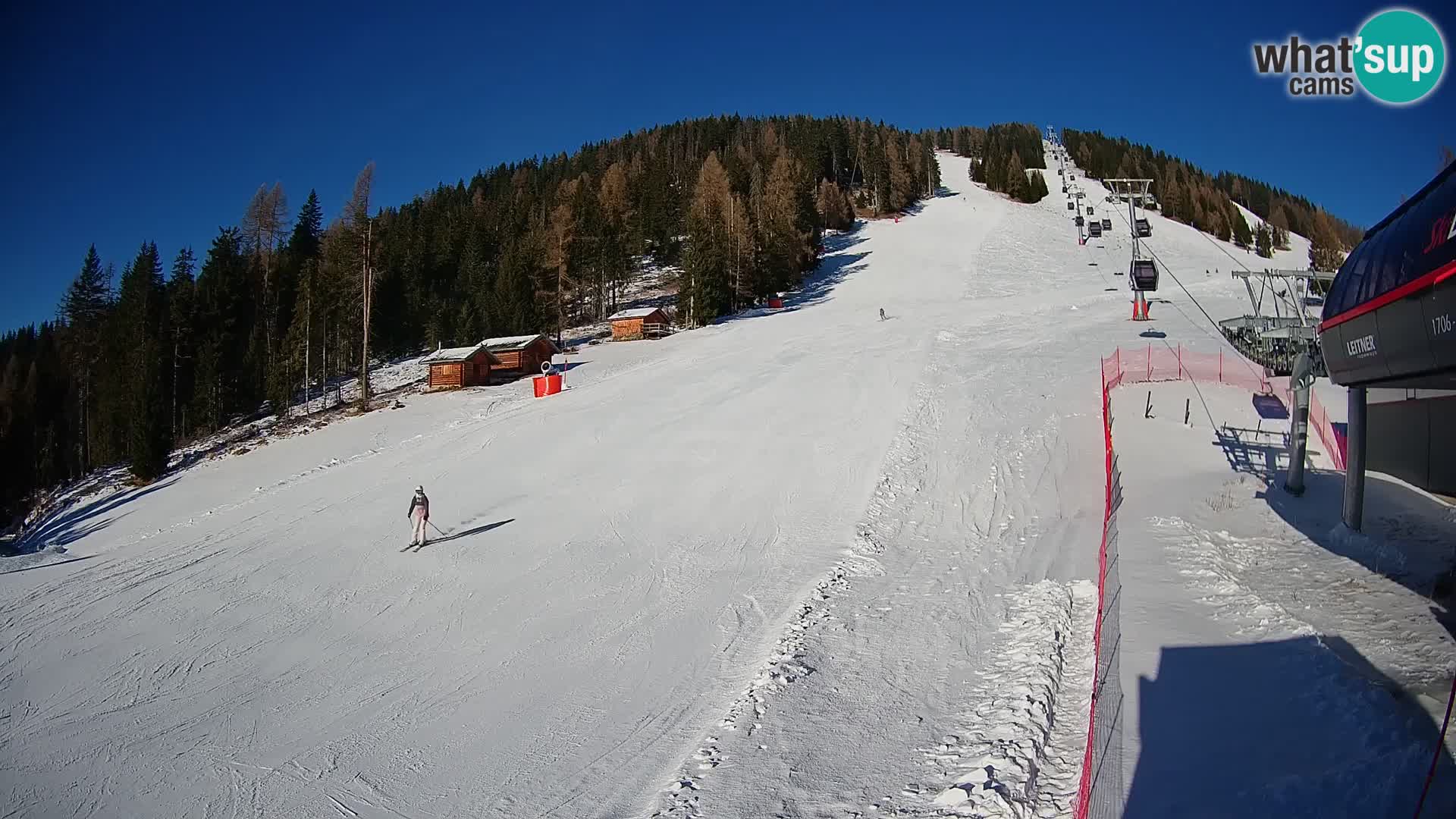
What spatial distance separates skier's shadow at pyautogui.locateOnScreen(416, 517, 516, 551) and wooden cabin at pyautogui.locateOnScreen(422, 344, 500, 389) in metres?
25.0

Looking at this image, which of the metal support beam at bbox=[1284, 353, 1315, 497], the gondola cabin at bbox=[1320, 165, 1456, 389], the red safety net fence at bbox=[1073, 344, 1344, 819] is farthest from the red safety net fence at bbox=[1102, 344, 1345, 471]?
the gondola cabin at bbox=[1320, 165, 1456, 389]

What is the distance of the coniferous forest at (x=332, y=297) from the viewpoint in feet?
151

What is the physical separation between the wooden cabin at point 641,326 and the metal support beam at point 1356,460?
42.6m

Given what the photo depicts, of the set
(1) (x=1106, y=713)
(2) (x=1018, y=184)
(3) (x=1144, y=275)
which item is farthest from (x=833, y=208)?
(1) (x=1106, y=713)

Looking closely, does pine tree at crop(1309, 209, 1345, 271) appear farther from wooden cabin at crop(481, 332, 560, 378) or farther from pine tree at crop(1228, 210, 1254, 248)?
wooden cabin at crop(481, 332, 560, 378)

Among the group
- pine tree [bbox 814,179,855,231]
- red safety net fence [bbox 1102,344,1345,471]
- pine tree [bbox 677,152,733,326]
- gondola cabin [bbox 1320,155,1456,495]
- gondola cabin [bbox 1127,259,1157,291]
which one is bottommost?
red safety net fence [bbox 1102,344,1345,471]

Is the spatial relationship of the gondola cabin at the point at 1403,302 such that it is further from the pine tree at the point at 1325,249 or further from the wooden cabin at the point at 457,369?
the pine tree at the point at 1325,249

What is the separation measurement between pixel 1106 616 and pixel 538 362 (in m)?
38.5

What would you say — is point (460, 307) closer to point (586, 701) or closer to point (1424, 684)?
point (586, 701)

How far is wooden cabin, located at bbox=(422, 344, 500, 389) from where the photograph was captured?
4038cm

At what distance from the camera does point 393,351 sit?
65500 millimetres

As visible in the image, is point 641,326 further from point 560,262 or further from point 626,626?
point 626,626

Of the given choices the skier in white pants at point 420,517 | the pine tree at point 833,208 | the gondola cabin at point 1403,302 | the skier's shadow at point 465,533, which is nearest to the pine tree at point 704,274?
the pine tree at point 833,208

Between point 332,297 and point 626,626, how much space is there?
44.4 m
